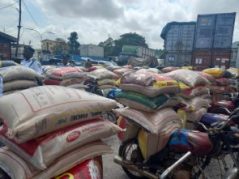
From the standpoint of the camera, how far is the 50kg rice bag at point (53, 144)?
1895 millimetres

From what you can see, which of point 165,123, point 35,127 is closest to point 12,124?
point 35,127

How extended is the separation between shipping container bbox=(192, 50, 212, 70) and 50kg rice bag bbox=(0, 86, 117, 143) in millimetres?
15152

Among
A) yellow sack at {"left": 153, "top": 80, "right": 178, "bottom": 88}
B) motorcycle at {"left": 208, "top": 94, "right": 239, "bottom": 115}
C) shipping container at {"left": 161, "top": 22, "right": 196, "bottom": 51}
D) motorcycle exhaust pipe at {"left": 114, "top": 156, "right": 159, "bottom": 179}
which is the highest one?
shipping container at {"left": 161, "top": 22, "right": 196, "bottom": 51}

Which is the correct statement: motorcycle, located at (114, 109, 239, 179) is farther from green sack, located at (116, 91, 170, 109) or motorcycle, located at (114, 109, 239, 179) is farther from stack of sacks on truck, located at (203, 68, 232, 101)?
stack of sacks on truck, located at (203, 68, 232, 101)

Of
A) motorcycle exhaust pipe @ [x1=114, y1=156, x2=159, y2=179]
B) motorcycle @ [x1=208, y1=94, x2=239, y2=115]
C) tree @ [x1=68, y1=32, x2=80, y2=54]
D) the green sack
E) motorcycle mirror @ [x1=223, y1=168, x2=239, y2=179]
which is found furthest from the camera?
tree @ [x1=68, y1=32, x2=80, y2=54]

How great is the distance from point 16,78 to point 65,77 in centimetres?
207

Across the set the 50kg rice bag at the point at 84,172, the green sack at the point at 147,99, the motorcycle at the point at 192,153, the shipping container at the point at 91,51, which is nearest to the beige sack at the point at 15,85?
the green sack at the point at 147,99

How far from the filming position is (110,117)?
Result: 5883 mm

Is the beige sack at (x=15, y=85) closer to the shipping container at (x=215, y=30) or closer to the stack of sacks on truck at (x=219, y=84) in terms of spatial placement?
the stack of sacks on truck at (x=219, y=84)

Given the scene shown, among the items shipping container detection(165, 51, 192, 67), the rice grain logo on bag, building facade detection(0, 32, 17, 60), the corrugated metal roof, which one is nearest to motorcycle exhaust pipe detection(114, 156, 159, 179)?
the rice grain logo on bag

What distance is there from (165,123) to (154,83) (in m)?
0.50

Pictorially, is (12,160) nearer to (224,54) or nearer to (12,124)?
(12,124)

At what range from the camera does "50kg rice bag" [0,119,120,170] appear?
1.90 m

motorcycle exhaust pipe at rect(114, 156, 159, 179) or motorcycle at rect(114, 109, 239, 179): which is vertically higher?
motorcycle at rect(114, 109, 239, 179)
